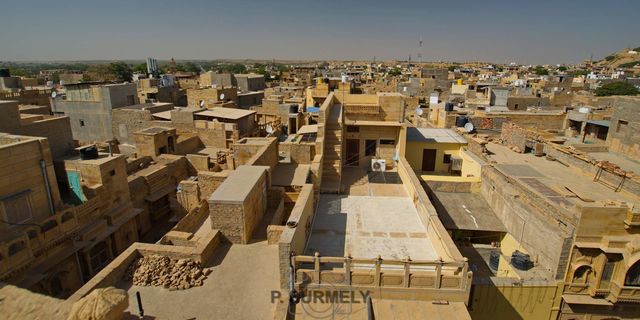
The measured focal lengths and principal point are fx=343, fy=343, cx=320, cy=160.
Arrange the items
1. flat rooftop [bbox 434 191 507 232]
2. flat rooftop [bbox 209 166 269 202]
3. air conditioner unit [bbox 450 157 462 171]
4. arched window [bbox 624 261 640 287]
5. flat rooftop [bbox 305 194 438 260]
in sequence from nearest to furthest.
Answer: flat rooftop [bbox 209 166 269 202], flat rooftop [bbox 305 194 438 260], arched window [bbox 624 261 640 287], flat rooftop [bbox 434 191 507 232], air conditioner unit [bbox 450 157 462 171]

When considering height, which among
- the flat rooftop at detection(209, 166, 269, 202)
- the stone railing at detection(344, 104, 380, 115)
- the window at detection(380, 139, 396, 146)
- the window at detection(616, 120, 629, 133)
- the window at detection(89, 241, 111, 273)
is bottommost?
the window at detection(89, 241, 111, 273)

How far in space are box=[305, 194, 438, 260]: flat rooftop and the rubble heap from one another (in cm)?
372

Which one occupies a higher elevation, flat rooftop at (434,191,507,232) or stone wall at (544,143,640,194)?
stone wall at (544,143,640,194)

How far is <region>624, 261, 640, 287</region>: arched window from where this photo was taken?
1287 cm

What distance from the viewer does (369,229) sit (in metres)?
13.8

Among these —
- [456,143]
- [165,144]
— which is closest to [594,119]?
[456,143]

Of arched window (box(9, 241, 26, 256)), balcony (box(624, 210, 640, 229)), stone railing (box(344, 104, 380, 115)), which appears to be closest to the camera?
arched window (box(9, 241, 26, 256))

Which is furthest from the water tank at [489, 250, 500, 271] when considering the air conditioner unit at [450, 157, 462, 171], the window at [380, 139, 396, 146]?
the air conditioner unit at [450, 157, 462, 171]

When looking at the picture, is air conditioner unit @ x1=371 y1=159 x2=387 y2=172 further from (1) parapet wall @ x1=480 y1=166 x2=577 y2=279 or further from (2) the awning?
(2) the awning

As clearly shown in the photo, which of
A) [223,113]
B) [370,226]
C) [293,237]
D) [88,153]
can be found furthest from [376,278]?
[223,113]

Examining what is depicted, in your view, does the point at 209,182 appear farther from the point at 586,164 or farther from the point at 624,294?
the point at 586,164

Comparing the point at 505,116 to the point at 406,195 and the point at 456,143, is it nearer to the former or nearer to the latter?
the point at 456,143

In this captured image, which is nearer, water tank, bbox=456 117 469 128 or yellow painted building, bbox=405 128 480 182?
yellow painted building, bbox=405 128 480 182

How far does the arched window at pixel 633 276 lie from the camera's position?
1287 cm
